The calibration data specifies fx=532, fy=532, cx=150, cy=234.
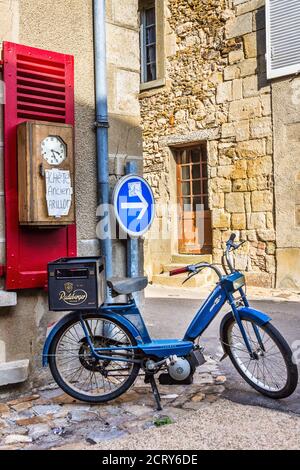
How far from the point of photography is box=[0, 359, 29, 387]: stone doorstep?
152 inches

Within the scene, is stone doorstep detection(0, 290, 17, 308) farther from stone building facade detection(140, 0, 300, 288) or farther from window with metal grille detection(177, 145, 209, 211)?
window with metal grille detection(177, 145, 209, 211)

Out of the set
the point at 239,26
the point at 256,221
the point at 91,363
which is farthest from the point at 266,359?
the point at 239,26

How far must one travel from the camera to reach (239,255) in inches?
380

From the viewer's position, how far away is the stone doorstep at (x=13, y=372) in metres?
3.86

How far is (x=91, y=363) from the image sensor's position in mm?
3834

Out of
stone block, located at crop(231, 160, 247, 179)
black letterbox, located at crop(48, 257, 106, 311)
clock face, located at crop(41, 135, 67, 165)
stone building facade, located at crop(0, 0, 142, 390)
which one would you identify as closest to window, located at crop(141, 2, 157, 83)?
stone block, located at crop(231, 160, 247, 179)

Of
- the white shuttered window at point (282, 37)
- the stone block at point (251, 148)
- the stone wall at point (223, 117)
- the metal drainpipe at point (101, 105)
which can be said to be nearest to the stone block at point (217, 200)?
the stone wall at point (223, 117)

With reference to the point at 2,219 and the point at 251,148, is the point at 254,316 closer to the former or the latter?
the point at 2,219

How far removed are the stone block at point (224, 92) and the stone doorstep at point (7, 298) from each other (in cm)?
700

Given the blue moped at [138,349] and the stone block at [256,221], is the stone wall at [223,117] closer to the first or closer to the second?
the stone block at [256,221]

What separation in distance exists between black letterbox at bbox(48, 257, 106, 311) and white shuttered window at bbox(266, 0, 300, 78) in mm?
6364

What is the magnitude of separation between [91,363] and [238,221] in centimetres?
628

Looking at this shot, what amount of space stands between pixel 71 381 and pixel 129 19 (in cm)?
314
